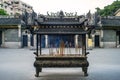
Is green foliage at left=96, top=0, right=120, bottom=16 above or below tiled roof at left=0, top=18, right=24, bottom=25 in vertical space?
above

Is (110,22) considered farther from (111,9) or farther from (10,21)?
(111,9)

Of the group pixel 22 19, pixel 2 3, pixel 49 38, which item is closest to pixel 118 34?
pixel 49 38

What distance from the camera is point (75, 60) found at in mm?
11648

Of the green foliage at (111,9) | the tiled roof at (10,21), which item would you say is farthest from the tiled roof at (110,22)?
the green foliage at (111,9)

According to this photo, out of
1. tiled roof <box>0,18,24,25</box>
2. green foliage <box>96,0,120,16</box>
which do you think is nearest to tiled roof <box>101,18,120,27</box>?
tiled roof <box>0,18,24,25</box>

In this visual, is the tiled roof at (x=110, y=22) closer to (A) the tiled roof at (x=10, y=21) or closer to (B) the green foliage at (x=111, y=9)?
(A) the tiled roof at (x=10, y=21)

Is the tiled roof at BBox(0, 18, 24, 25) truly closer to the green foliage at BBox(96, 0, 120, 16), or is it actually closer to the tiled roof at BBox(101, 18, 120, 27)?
the tiled roof at BBox(101, 18, 120, 27)

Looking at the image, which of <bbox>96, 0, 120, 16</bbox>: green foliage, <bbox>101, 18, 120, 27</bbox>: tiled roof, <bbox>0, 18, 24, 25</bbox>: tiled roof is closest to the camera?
<bbox>0, 18, 24, 25</bbox>: tiled roof

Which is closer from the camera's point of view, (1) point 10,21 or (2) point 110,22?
(1) point 10,21

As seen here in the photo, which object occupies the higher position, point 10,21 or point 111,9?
point 111,9

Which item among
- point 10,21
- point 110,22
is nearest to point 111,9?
point 110,22

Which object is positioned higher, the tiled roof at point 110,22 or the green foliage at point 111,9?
the green foliage at point 111,9

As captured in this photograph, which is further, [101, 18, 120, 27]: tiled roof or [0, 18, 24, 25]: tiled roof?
[101, 18, 120, 27]: tiled roof

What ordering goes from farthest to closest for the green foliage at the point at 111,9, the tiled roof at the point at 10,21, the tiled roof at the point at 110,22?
1. the green foliage at the point at 111,9
2. the tiled roof at the point at 110,22
3. the tiled roof at the point at 10,21
